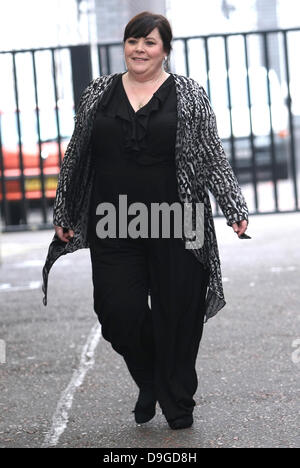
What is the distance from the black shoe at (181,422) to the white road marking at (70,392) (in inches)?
17.5

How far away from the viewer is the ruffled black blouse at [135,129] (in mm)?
4652

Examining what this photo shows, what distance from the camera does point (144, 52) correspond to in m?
4.65

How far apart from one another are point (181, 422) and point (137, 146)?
3.62 ft

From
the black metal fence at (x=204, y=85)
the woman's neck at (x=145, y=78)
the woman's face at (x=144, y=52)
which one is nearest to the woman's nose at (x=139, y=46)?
the woman's face at (x=144, y=52)

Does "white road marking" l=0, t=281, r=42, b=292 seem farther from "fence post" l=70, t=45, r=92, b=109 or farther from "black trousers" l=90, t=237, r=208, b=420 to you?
"black trousers" l=90, t=237, r=208, b=420

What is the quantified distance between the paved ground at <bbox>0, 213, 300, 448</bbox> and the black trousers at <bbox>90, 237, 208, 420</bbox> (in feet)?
0.65

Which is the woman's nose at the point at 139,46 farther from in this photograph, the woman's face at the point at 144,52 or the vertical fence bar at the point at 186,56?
the vertical fence bar at the point at 186,56

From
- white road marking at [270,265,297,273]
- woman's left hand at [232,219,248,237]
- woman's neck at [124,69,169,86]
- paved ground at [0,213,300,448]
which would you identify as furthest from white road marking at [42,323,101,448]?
white road marking at [270,265,297,273]

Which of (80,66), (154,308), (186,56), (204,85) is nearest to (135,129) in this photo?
(154,308)

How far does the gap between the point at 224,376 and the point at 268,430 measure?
1.13 metres

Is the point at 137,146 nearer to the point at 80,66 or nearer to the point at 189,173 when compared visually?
the point at 189,173

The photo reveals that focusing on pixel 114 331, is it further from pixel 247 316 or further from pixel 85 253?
pixel 85 253

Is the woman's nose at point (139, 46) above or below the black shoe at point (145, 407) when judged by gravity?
above
